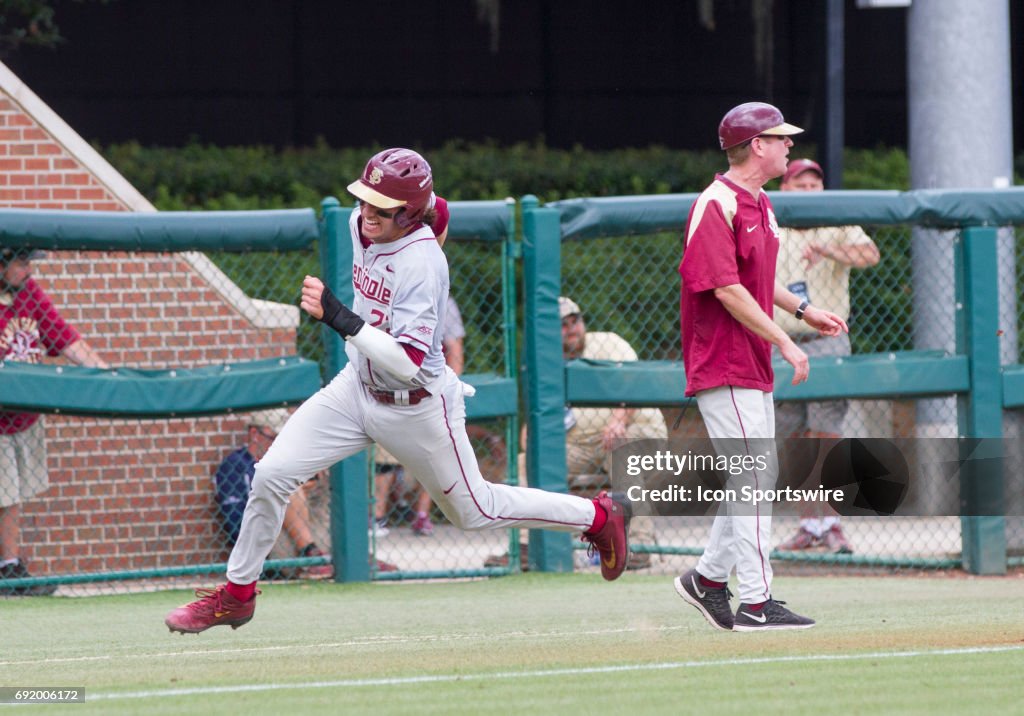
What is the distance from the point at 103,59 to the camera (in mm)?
15156

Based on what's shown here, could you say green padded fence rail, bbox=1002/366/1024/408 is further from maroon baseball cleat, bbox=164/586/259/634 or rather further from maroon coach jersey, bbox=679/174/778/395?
maroon baseball cleat, bbox=164/586/259/634

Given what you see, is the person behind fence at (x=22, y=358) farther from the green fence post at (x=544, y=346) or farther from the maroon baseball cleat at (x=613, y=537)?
the maroon baseball cleat at (x=613, y=537)

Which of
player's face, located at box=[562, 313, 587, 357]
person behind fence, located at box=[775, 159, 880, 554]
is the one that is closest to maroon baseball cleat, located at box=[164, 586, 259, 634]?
player's face, located at box=[562, 313, 587, 357]

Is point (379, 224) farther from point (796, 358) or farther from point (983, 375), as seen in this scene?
point (983, 375)

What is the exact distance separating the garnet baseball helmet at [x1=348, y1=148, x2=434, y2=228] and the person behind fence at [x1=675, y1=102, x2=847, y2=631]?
111cm

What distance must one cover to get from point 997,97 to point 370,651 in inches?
251

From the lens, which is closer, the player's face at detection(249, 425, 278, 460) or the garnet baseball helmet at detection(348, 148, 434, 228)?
the garnet baseball helmet at detection(348, 148, 434, 228)

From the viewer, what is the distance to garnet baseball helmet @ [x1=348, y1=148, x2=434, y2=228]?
5594 millimetres

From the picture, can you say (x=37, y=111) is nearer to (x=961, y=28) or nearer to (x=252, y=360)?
(x=252, y=360)

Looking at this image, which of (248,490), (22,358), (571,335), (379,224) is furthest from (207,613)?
(571,335)

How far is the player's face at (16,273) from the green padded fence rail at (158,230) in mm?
135

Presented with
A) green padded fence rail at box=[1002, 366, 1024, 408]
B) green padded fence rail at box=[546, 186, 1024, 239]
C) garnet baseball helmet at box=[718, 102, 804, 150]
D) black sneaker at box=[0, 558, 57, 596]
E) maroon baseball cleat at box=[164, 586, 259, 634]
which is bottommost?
black sneaker at box=[0, 558, 57, 596]

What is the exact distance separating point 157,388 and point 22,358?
2.37 ft

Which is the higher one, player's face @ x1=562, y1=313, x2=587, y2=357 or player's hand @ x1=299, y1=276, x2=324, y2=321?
player's hand @ x1=299, y1=276, x2=324, y2=321
